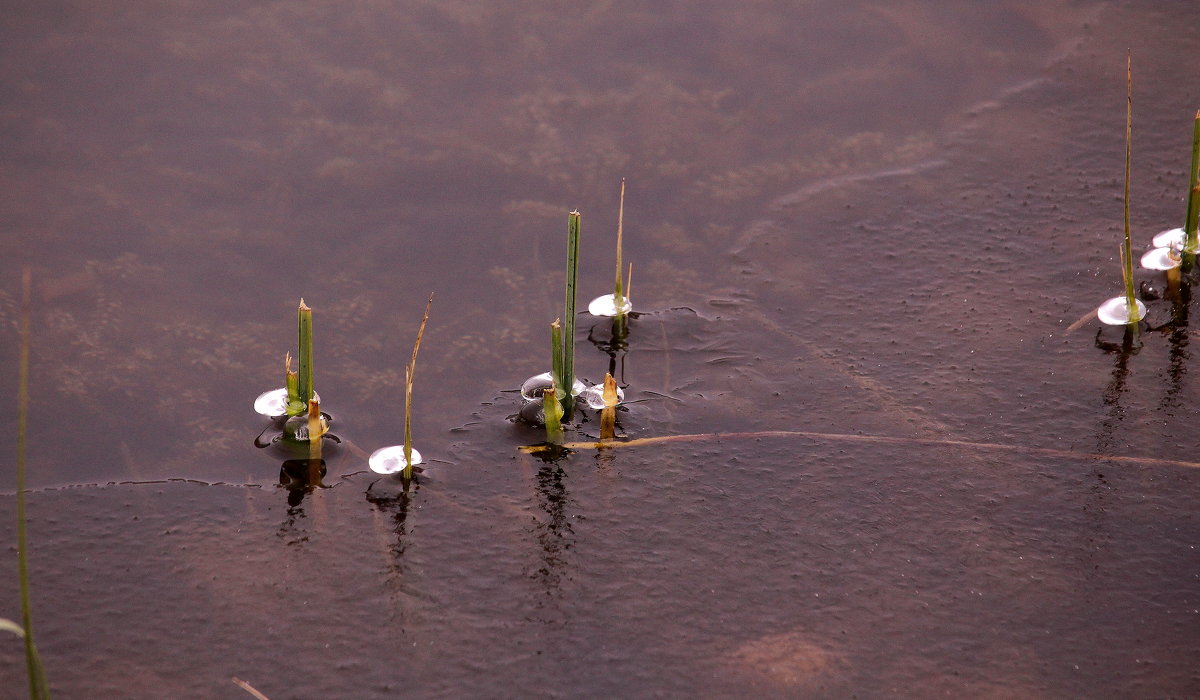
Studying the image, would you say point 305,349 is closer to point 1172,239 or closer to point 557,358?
point 557,358

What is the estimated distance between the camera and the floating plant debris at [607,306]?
11.7ft

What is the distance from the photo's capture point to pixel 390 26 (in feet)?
15.9

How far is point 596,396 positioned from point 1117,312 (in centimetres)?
163

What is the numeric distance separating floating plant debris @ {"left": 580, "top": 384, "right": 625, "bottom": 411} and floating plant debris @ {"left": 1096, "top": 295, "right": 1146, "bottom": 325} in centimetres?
151

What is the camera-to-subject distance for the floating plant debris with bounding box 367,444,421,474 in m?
3.05

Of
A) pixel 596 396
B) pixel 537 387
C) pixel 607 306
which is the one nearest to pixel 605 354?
pixel 607 306

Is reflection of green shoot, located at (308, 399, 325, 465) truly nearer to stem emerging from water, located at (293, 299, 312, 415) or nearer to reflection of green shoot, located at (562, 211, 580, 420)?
stem emerging from water, located at (293, 299, 312, 415)

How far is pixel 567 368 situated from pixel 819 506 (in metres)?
0.77

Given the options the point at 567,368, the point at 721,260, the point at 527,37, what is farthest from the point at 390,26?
the point at 567,368

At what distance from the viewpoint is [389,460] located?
10.0ft

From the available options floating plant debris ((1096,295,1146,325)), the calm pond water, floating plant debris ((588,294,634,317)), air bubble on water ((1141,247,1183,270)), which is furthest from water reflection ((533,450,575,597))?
air bubble on water ((1141,247,1183,270))

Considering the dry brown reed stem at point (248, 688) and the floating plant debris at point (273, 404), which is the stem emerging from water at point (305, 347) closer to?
the floating plant debris at point (273, 404)

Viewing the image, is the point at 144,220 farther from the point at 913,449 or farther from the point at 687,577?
the point at 913,449

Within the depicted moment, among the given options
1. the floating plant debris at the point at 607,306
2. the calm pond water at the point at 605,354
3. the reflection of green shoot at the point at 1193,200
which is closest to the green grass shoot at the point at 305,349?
the calm pond water at the point at 605,354
